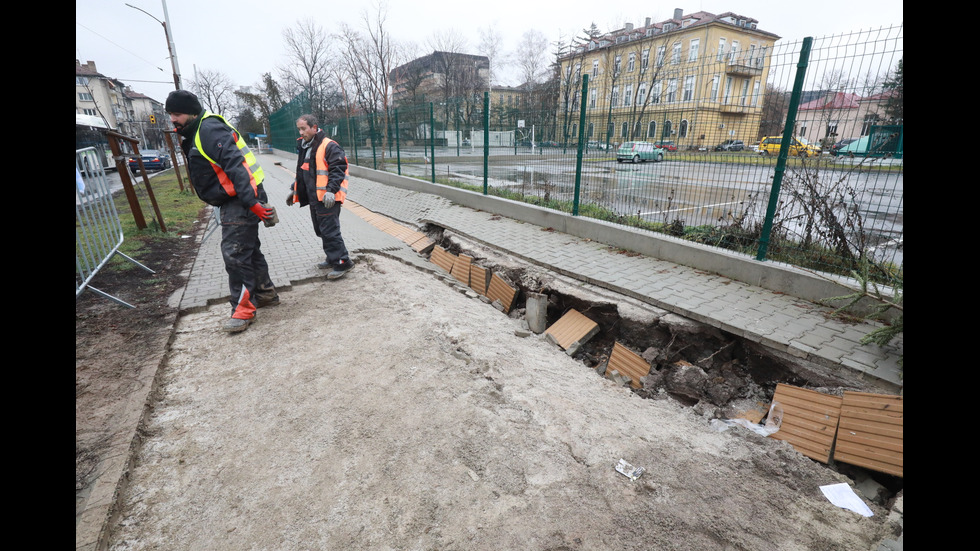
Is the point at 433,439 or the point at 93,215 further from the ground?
the point at 93,215

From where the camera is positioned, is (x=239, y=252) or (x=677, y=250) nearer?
(x=239, y=252)

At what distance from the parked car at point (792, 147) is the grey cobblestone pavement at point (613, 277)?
1492 millimetres

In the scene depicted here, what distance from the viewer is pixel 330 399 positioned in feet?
9.89

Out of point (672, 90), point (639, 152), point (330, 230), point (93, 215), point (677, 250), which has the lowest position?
point (677, 250)

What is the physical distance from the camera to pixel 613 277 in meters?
5.10

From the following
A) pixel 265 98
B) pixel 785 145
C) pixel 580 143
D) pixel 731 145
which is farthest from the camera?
pixel 265 98

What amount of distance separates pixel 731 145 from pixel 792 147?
1.95 ft

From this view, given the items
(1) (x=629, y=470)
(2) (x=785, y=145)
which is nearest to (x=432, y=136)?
(2) (x=785, y=145)

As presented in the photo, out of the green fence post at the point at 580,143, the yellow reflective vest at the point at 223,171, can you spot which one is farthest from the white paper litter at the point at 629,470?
the green fence post at the point at 580,143

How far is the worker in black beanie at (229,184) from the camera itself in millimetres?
3820

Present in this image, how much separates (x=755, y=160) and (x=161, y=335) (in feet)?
20.7

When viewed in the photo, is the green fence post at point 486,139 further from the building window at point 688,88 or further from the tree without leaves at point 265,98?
the tree without leaves at point 265,98

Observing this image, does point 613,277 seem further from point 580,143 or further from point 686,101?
point 580,143

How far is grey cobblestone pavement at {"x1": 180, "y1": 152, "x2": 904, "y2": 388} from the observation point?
3.50 meters
